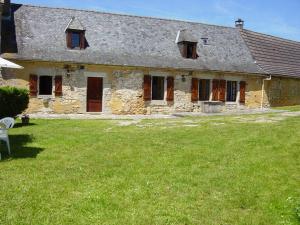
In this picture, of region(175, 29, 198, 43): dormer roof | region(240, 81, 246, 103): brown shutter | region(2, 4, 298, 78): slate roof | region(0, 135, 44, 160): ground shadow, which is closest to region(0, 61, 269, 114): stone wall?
region(2, 4, 298, 78): slate roof

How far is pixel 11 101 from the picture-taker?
15.5 meters

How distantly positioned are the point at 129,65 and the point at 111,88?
4.96 ft

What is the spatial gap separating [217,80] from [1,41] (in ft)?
38.8

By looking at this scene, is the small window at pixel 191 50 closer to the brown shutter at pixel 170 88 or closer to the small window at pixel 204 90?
the small window at pixel 204 90

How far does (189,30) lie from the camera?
25094mm

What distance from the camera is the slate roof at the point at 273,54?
26.0 meters

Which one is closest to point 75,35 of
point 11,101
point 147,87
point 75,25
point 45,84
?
point 75,25

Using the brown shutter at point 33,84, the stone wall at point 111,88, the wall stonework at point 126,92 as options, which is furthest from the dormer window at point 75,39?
the brown shutter at point 33,84

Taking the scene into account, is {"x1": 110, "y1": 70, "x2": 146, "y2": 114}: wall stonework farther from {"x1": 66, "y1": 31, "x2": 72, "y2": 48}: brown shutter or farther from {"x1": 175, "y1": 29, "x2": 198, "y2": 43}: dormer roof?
{"x1": 175, "y1": 29, "x2": 198, "y2": 43}: dormer roof

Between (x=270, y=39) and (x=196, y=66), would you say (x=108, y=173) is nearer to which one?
(x=196, y=66)

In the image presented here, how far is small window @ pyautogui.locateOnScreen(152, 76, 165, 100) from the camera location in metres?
22.2

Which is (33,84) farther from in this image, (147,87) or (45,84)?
(147,87)

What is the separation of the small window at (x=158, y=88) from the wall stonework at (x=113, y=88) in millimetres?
390

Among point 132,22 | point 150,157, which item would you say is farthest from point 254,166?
point 132,22
